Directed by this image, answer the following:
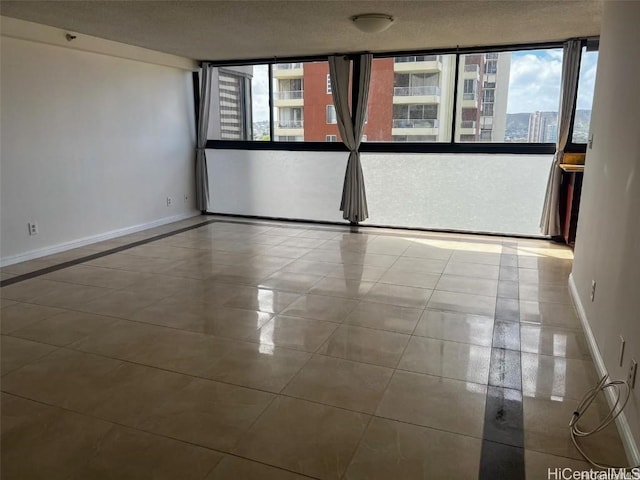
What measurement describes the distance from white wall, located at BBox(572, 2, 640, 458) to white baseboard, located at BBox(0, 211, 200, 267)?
4967mm

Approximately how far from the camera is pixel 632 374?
6.55 feet

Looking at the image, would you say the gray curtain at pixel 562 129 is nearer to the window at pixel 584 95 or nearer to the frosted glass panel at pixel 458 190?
the window at pixel 584 95

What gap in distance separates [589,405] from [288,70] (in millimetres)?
5652

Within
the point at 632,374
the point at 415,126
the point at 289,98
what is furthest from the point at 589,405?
the point at 289,98

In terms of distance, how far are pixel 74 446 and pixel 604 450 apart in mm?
2212

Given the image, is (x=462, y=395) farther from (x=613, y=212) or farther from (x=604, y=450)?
(x=613, y=212)

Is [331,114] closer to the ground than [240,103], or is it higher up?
closer to the ground

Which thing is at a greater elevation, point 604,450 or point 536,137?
point 536,137

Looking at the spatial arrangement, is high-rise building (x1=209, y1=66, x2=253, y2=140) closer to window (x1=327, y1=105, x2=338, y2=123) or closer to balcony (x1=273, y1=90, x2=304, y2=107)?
balcony (x1=273, y1=90, x2=304, y2=107)

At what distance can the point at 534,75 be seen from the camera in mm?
5586

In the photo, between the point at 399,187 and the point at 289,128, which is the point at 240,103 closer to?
the point at 289,128

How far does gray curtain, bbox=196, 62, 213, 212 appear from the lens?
6945mm

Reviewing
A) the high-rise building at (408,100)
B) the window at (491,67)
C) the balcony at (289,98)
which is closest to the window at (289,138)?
the high-rise building at (408,100)

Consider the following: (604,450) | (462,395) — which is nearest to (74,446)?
(462,395)
